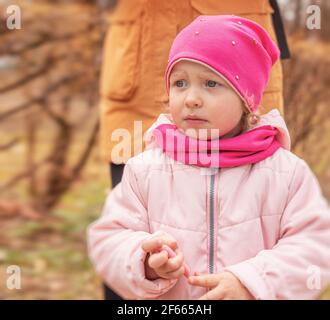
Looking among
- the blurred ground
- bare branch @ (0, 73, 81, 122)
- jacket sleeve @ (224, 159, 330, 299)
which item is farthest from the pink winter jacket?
bare branch @ (0, 73, 81, 122)

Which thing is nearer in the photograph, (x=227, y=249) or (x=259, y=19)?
(x=227, y=249)

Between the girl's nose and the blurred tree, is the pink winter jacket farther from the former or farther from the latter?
the blurred tree

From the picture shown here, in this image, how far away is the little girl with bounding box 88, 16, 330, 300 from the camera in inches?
41.4

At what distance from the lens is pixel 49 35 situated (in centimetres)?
319

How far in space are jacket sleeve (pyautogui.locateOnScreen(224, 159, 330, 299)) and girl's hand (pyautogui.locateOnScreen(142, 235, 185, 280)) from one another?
0.08 meters

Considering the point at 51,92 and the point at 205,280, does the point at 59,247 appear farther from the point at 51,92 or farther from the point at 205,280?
the point at 205,280

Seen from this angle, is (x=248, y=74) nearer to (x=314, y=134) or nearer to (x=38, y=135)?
(x=314, y=134)

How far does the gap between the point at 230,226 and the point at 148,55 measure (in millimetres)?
372

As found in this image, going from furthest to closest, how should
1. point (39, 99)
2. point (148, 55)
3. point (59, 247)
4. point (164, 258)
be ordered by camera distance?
point (39, 99) < point (59, 247) < point (148, 55) < point (164, 258)

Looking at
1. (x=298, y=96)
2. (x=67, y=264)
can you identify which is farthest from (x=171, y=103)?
(x=67, y=264)

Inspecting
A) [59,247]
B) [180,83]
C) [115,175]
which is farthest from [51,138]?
[180,83]

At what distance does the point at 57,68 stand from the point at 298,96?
184 centimetres

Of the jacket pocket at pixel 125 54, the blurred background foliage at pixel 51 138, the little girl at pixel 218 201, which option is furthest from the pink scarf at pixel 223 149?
the blurred background foliage at pixel 51 138

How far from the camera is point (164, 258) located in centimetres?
101
